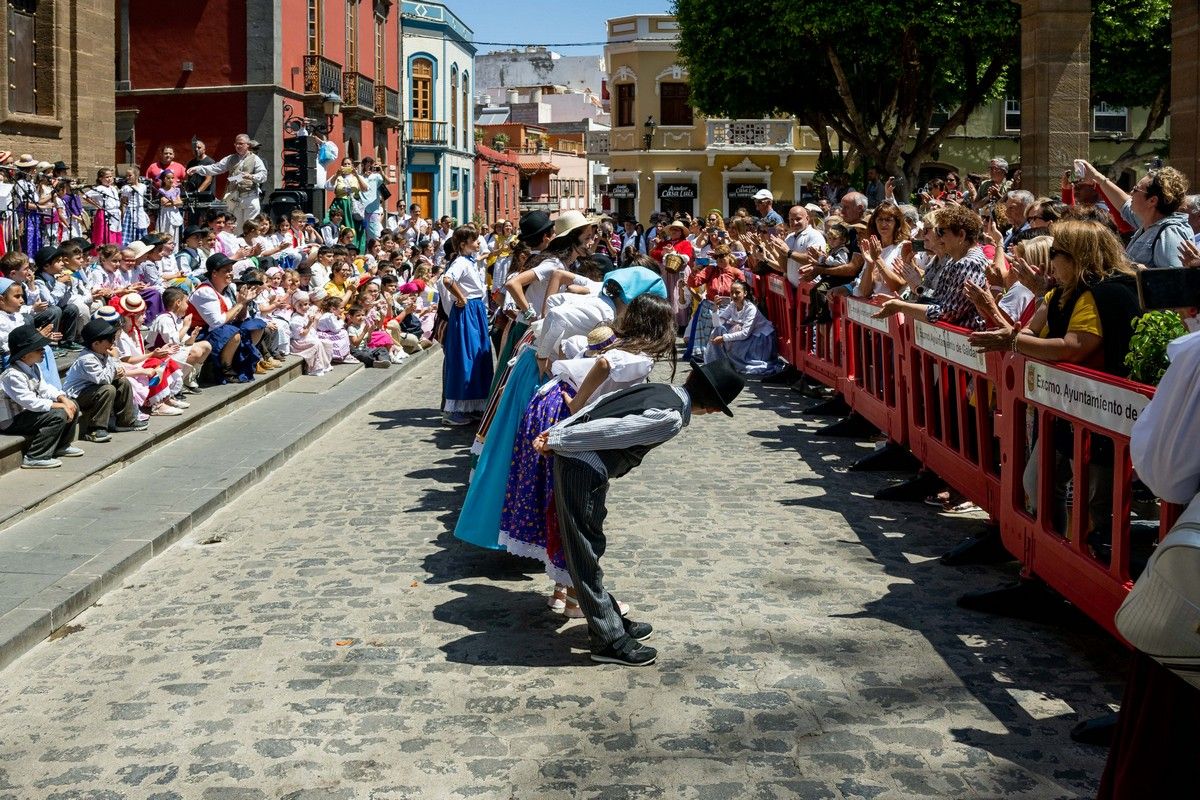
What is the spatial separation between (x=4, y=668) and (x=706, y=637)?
9.97ft

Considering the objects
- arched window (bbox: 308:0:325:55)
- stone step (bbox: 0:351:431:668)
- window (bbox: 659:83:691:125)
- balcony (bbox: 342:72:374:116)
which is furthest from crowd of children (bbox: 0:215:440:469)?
window (bbox: 659:83:691:125)

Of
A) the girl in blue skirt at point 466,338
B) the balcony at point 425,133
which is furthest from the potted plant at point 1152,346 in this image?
the balcony at point 425,133

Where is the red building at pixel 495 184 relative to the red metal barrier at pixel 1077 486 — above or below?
above

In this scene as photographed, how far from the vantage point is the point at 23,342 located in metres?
9.56

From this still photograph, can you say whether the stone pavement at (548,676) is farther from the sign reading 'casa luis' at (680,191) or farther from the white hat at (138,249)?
the sign reading 'casa luis' at (680,191)

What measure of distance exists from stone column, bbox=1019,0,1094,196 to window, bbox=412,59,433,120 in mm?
40423

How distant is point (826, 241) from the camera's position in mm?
15211

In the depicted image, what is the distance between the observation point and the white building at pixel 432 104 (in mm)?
52438

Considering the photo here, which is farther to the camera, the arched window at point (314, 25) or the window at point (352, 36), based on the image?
the window at point (352, 36)

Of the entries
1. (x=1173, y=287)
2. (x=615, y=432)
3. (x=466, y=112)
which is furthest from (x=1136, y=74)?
(x=1173, y=287)

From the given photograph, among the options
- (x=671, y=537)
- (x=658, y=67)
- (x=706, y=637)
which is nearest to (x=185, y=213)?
(x=671, y=537)

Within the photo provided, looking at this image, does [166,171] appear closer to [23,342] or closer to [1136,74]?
[23,342]

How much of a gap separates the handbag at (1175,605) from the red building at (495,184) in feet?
185

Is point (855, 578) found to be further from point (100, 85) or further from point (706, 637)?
Answer: point (100, 85)
